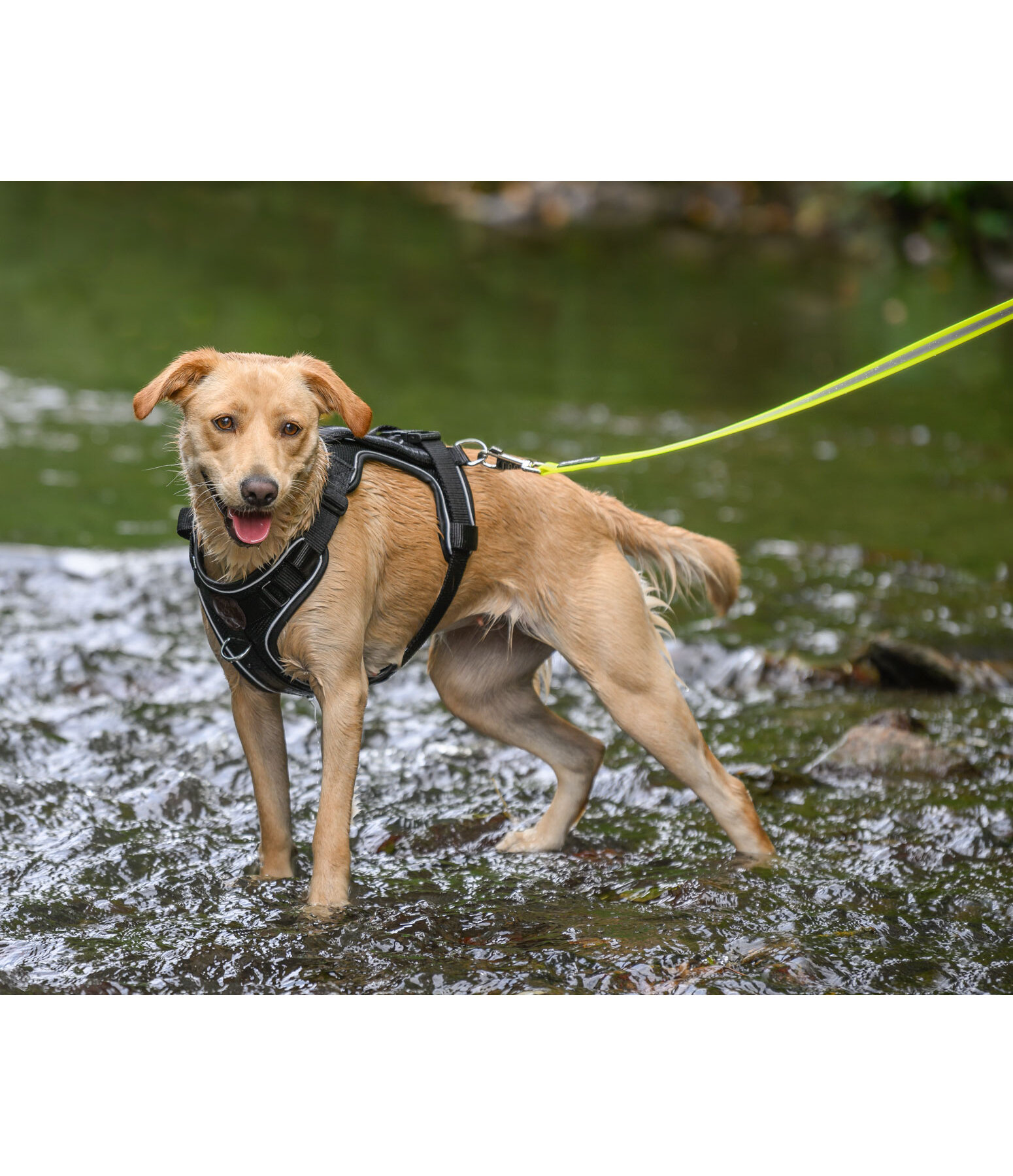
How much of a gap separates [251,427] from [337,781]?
1434mm

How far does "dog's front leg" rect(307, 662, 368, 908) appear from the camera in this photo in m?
4.99

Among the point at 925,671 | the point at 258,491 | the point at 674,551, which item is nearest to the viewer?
the point at 258,491

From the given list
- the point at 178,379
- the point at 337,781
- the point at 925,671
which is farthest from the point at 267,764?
the point at 925,671

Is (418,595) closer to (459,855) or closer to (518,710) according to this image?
(518,710)

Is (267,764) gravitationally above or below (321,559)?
below

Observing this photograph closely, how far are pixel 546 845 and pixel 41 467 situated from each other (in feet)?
27.7

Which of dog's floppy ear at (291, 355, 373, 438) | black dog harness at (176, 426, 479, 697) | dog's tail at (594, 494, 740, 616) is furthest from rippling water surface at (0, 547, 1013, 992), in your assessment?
dog's floppy ear at (291, 355, 373, 438)

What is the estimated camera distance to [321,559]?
193 inches

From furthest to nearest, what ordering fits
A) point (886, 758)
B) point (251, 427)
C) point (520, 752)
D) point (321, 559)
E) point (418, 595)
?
point (520, 752)
point (886, 758)
point (418, 595)
point (321, 559)
point (251, 427)

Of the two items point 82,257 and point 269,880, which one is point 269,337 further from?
point 269,880

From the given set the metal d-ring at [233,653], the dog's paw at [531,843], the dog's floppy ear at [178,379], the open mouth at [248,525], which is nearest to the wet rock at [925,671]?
the dog's paw at [531,843]

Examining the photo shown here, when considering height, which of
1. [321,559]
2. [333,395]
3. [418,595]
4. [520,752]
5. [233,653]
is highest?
[333,395]

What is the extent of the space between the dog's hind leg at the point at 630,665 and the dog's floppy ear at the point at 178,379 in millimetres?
1811

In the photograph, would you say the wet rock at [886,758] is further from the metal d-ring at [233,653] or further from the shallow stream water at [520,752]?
the metal d-ring at [233,653]
